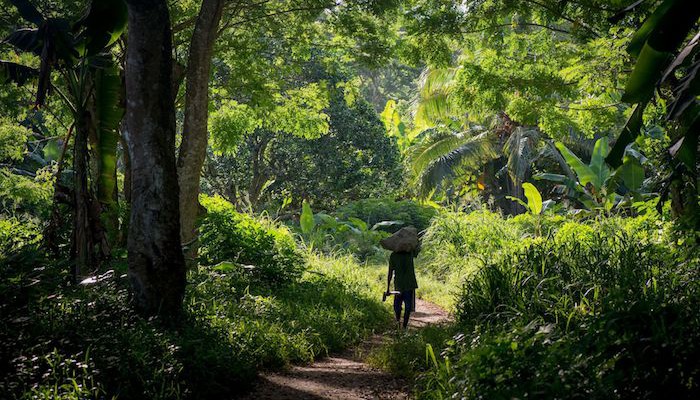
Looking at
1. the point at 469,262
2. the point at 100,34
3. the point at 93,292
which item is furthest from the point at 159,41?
the point at 469,262

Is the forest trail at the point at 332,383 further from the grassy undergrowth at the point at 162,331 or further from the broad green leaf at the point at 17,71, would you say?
the broad green leaf at the point at 17,71

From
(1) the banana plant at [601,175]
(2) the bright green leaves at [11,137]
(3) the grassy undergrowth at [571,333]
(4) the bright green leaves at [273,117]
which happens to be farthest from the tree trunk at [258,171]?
(3) the grassy undergrowth at [571,333]

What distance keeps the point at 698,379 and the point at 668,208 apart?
25.5 ft

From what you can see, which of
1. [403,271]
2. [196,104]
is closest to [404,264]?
[403,271]

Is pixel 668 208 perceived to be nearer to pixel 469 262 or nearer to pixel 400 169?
pixel 469 262

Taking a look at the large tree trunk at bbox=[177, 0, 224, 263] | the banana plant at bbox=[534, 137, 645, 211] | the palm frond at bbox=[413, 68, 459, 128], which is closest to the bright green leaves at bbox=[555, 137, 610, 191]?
the banana plant at bbox=[534, 137, 645, 211]

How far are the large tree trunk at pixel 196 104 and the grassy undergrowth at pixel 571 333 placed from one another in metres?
4.37

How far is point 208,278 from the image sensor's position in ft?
32.2

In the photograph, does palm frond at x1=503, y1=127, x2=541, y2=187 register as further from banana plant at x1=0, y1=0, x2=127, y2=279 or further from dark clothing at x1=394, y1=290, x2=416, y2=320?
banana plant at x1=0, y1=0, x2=127, y2=279

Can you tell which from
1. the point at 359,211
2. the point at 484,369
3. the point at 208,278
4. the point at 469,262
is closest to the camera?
the point at 484,369

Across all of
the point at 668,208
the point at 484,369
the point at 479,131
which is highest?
the point at 479,131

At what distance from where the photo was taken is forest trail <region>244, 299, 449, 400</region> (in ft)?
21.9

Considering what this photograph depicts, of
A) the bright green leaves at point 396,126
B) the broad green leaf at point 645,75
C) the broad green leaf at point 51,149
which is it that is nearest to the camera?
the broad green leaf at point 645,75

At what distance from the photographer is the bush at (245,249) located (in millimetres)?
11477
